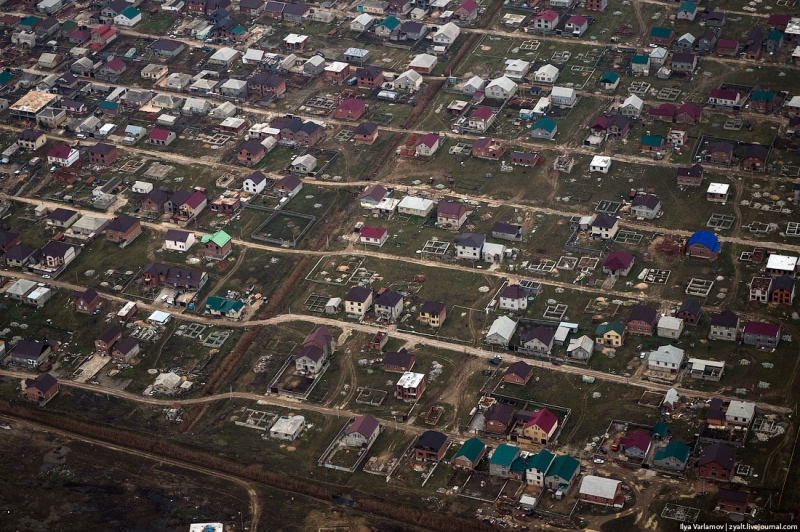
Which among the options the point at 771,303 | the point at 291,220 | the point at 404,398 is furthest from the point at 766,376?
the point at 291,220

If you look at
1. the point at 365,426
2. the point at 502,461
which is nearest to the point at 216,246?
the point at 365,426

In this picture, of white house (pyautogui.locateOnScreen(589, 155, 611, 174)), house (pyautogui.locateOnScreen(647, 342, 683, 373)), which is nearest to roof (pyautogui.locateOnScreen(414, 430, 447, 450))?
house (pyautogui.locateOnScreen(647, 342, 683, 373))

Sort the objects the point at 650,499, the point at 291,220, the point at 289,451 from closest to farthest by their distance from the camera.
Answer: the point at 650,499
the point at 289,451
the point at 291,220

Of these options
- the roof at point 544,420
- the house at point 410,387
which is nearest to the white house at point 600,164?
the house at point 410,387

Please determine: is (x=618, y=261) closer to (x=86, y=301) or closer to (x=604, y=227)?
(x=604, y=227)

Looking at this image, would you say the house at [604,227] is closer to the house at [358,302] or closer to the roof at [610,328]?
the roof at [610,328]

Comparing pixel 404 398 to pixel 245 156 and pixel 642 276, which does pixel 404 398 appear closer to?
pixel 642 276
